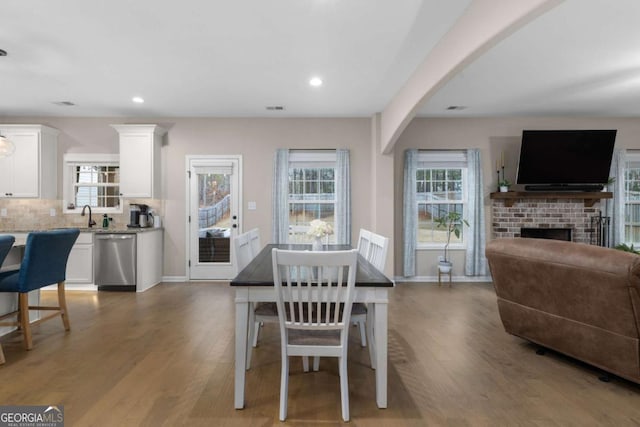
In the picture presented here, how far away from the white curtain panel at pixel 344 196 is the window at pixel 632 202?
4.42m

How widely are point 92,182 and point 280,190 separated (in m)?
2.92

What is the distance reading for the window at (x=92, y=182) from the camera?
5.30 metres

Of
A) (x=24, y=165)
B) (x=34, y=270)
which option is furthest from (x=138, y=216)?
(x=34, y=270)

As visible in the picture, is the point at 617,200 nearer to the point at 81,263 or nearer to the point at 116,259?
the point at 116,259

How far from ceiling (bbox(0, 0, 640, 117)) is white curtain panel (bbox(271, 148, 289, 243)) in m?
0.73

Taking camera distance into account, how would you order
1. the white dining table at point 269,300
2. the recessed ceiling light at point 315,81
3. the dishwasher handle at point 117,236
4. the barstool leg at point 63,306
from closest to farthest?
the white dining table at point 269,300, the barstool leg at point 63,306, the recessed ceiling light at point 315,81, the dishwasher handle at point 117,236

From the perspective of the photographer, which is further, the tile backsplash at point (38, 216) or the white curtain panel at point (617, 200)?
the white curtain panel at point (617, 200)

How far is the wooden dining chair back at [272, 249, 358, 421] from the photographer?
1.76 meters

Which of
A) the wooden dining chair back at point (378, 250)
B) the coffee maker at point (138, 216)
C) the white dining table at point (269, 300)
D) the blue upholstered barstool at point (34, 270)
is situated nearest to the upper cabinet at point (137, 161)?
the coffee maker at point (138, 216)

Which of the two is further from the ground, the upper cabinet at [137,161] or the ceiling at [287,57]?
the ceiling at [287,57]

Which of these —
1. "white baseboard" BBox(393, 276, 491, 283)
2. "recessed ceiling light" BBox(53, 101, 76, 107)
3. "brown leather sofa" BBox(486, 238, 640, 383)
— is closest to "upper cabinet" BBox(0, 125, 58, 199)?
"recessed ceiling light" BBox(53, 101, 76, 107)

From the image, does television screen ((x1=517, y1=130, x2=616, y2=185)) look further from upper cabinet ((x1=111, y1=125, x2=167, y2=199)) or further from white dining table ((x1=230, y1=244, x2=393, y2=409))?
upper cabinet ((x1=111, y1=125, x2=167, y2=199))

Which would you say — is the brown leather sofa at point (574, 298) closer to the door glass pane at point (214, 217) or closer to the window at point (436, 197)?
the window at point (436, 197)

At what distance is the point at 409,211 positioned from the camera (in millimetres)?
5383
